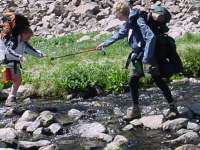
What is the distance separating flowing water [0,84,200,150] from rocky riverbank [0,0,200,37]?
10.8 m

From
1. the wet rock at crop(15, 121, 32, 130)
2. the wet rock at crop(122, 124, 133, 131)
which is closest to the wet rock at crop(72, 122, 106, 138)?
the wet rock at crop(122, 124, 133, 131)

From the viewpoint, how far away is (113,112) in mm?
12625

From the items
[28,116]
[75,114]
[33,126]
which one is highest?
[33,126]

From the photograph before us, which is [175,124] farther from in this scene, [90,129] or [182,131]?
[90,129]

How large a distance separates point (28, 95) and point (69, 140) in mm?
4886

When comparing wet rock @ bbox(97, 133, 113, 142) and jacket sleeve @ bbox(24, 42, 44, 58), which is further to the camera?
jacket sleeve @ bbox(24, 42, 44, 58)

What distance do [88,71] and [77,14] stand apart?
48.7 feet

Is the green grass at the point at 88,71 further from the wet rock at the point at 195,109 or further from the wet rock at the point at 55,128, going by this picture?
the wet rock at the point at 55,128

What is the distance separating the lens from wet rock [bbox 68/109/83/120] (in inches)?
482

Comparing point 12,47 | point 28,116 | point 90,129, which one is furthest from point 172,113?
point 12,47

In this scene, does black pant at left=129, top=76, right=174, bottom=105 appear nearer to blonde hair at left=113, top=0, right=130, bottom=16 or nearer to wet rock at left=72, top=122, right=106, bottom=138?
wet rock at left=72, top=122, right=106, bottom=138

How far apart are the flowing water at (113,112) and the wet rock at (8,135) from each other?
Result: 10.9 inches

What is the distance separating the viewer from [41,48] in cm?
2256

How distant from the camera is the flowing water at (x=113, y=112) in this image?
392 inches
